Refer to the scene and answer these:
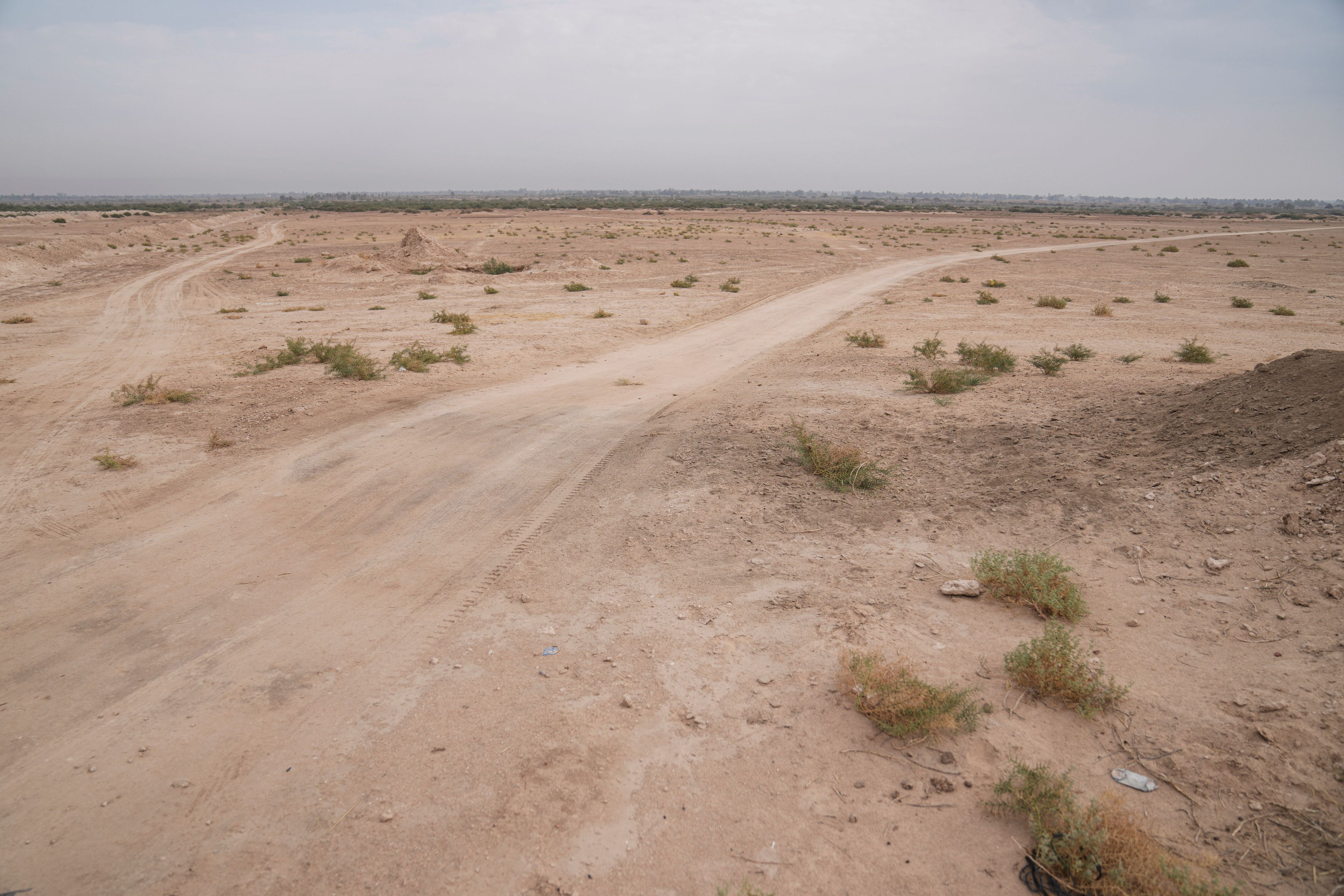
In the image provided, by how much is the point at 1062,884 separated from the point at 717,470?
18.7 ft

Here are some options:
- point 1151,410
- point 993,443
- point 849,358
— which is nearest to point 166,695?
point 993,443

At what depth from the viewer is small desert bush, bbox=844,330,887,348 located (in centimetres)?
1548

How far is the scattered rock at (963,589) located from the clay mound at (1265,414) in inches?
135

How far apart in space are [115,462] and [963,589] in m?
10.3

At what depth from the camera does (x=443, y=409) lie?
1113 centimetres

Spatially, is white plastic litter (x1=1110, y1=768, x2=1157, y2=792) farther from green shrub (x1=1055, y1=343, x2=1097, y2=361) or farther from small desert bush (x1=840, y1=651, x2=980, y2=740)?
green shrub (x1=1055, y1=343, x2=1097, y2=361)

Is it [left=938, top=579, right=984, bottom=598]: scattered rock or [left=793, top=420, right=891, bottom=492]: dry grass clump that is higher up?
[left=793, top=420, right=891, bottom=492]: dry grass clump

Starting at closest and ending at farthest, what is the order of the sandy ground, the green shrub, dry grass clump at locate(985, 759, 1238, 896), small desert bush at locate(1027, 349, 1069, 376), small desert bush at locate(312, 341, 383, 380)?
dry grass clump at locate(985, 759, 1238, 896) → the sandy ground → small desert bush at locate(1027, 349, 1069, 376) → small desert bush at locate(312, 341, 383, 380) → the green shrub

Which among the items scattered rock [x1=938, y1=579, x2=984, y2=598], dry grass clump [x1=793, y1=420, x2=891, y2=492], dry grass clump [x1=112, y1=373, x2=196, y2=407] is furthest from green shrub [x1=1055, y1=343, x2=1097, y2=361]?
Answer: dry grass clump [x1=112, y1=373, x2=196, y2=407]

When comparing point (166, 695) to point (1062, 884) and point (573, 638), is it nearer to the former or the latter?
point (573, 638)

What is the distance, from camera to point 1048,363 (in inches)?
480

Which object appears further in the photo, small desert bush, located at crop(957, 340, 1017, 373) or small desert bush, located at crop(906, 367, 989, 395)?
small desert bush, located at crop(957, 340, 1017, 373)

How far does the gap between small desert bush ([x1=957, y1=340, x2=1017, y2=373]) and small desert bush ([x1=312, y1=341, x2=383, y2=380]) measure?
11.9 metres

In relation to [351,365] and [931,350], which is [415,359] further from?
[931,350]
